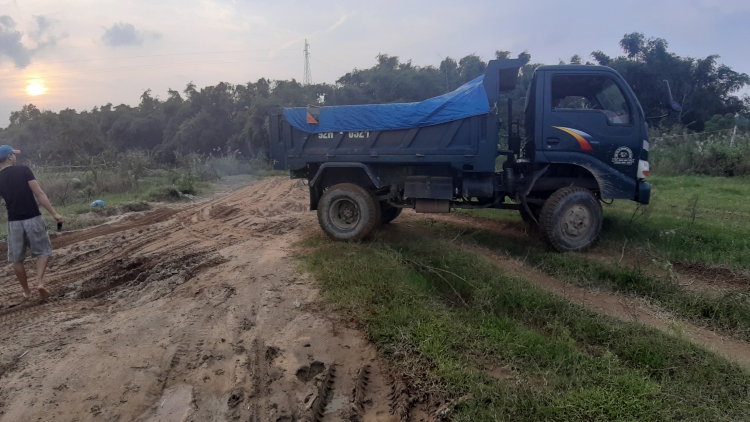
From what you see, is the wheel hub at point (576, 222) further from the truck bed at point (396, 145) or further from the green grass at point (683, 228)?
the truck bed at point (396, 145)

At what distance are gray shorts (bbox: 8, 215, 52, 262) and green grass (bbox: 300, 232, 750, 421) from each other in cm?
322

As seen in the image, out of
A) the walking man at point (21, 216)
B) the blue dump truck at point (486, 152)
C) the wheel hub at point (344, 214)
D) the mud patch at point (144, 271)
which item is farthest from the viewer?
the wheel hub at point (344, 214)

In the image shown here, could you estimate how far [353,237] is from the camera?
700 cm

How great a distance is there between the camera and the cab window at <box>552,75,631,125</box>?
671 centimetres

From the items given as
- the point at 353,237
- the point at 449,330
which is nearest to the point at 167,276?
the point at 353,237

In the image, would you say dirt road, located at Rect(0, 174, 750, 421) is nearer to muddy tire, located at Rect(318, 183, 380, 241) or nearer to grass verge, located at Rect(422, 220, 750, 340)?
grass verge, located at Rect(422, 220, 750, 340)

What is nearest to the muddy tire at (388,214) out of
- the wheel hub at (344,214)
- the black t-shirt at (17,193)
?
the wheel hub at (344,214)

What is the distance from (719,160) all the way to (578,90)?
10.6 meters

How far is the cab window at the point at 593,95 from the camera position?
6.71 meters

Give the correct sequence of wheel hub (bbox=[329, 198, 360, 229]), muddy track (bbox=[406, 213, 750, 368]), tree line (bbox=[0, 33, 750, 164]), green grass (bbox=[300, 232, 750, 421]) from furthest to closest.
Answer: tree line (bbox=[0, 33, 750, 164])
wheel hub (bbox=[329, 198, 360, 229])
muddy track (bbox=[406, 213, 750, 368])
green grass (bbox=[300, 232, 750, 421])

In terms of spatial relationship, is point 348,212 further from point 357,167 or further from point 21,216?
point 21,216

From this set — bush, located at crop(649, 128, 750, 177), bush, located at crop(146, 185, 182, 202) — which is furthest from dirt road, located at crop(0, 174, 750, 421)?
bush, located at crop(649, 128, 750, 177)

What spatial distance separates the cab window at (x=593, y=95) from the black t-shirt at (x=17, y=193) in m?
6.84

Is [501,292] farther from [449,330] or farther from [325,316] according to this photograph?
[325,316]
